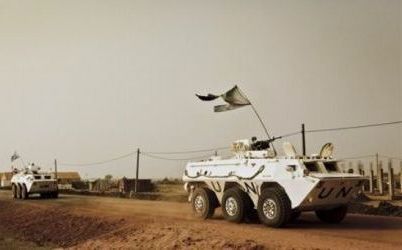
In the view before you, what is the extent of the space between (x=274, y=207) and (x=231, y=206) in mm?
1999

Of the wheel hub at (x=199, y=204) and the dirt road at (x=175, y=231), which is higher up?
the wheel hub at (x=199, y=204)

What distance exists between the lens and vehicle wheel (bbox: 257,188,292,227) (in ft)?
50.9

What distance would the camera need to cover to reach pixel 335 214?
17266 mm

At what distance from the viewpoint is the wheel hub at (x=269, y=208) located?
1584 cm

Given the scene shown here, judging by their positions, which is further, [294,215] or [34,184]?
[34,184]

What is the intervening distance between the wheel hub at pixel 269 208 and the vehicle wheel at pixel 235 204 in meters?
0.98

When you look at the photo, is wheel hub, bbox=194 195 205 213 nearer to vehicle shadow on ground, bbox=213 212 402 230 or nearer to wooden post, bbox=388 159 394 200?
vehicle shadow on ground, bbox=213 212 402 230

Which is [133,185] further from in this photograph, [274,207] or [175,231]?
[274,207]

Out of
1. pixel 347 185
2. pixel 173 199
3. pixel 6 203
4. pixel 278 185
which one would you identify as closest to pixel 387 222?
pixel 347 185

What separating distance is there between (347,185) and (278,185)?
1.89m

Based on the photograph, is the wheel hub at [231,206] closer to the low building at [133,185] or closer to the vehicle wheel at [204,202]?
the vehicle wheel at [204,202]

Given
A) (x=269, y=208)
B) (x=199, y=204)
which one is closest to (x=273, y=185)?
(x=269, y=208)

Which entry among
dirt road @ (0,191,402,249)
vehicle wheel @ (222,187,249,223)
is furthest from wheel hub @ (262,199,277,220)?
vehicle wheel @ (222,187,249,223)

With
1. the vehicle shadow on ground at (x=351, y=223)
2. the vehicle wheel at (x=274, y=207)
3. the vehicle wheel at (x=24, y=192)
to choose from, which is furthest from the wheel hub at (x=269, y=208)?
the vehicle wheel at (x=24, y=192)
